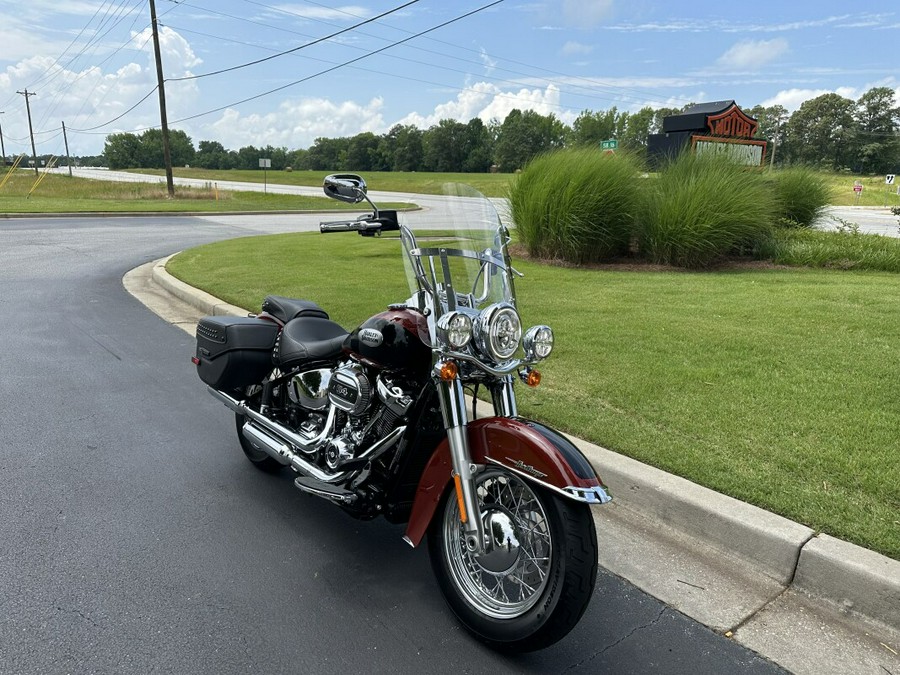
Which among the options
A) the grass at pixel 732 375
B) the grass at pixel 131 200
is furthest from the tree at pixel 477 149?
the grass at pixel 732 375

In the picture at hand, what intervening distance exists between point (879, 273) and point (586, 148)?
539 cm

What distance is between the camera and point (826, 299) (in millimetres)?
7859

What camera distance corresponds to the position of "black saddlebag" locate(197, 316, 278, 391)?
147 inches

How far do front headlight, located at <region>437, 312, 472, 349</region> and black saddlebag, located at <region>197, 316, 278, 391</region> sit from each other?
5.78ft

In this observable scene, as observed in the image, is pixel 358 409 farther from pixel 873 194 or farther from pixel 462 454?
pixel 873 194

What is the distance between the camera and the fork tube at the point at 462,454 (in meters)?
2.46

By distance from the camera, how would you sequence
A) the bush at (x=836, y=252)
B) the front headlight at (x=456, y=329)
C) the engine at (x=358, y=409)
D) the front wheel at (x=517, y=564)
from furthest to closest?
1. the bush at (x=836, y=252)
2. the engine at (x=358, y=409)
3. the front headlight at (x=456, y=329)
4. the front wheel at (x=517, y=564)

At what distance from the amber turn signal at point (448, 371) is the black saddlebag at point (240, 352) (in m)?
1.72

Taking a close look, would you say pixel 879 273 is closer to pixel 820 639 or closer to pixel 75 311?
pixel 820 639

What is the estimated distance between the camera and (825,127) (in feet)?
271

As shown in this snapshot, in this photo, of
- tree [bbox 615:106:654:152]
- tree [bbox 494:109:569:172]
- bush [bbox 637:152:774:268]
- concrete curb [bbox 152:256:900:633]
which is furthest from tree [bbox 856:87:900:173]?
concrete curb [bbox 152:256:900:633]

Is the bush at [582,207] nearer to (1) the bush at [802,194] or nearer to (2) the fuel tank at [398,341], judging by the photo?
(1) the bush at [802,194]

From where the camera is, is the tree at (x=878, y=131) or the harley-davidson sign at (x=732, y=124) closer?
the harley-davidson sign at (x=732, y=124)

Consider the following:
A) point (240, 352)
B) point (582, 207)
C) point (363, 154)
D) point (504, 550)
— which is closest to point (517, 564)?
point (504, 550)
